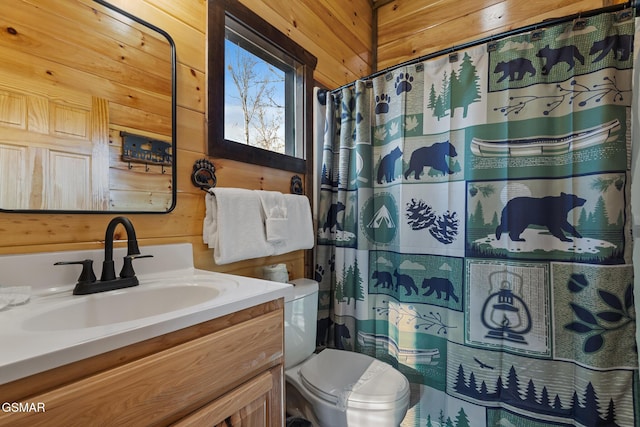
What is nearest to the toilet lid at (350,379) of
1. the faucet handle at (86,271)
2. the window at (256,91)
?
the faucet handle at (86,271)

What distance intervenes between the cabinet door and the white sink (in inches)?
9.9

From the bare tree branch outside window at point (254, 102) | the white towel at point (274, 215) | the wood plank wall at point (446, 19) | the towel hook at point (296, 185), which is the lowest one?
the white towel at point (274, 215)

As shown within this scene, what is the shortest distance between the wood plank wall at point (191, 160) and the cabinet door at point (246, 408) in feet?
1.89

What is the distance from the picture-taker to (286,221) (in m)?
1.39

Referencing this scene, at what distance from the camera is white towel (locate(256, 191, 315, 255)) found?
1.32 m

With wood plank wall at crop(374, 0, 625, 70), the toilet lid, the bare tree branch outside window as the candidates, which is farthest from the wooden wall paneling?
wood plank wall at crop(374, 0, 625, 70)

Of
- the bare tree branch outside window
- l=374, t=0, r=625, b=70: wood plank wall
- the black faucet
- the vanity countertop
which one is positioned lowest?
the vanity countertop

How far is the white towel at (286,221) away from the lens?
1322mm

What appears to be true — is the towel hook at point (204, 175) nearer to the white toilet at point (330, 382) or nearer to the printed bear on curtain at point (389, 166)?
the white toilet at point (330, 382)

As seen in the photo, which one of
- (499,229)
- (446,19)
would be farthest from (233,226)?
(446,19)

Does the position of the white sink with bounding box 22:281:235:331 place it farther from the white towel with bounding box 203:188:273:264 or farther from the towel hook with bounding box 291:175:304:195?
the towel hook with bounding box 291:175:304:195

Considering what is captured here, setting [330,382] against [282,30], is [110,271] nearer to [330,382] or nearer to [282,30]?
[330,382]

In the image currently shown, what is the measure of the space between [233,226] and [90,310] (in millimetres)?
518

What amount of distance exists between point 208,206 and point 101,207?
0.35 meters
